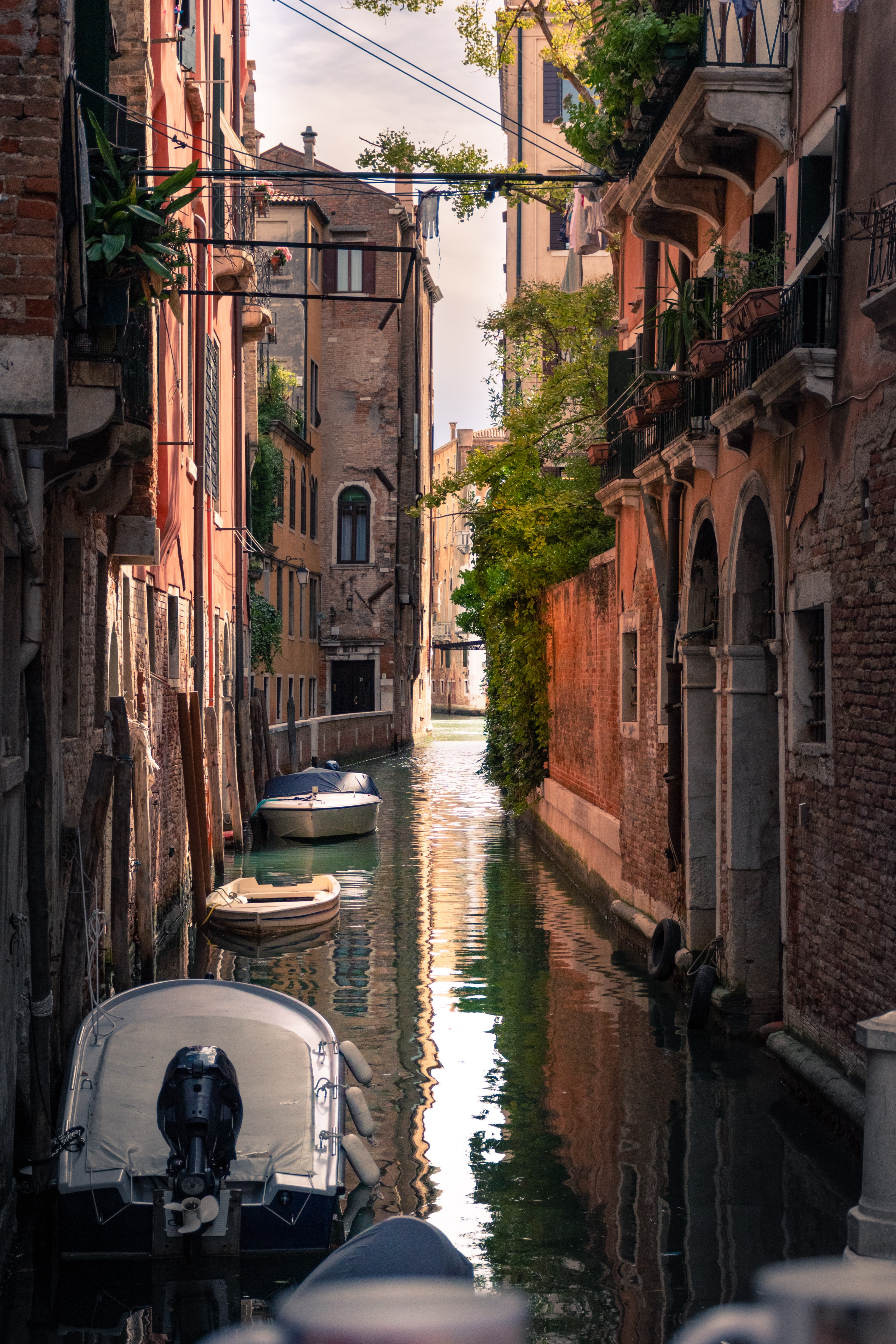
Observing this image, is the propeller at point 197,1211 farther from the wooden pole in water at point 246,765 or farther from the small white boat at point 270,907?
the wooden pole in water at point 246,765

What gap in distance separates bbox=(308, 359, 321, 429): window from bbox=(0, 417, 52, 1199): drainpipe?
3158 cm

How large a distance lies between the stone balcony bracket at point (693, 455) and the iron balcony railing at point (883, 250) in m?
3.28

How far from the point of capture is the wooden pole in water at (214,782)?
52.7ft

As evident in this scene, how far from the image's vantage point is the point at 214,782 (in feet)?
54.9

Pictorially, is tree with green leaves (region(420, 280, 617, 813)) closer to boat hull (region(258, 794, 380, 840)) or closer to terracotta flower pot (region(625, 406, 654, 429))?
boat hull (region(258, 794, 380, 840))

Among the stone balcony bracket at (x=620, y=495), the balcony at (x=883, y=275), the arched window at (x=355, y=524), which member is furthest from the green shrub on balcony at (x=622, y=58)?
the arched window at (x=355, y=524)

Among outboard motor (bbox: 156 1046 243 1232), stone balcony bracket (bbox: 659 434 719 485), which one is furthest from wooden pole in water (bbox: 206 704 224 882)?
outboard motor (bbox: 156 1046 243 1232)

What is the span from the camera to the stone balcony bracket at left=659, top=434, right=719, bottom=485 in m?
9.48

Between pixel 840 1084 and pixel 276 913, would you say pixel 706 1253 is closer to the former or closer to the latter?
pixel 840 1084

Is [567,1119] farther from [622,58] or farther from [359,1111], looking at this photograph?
[622,58]

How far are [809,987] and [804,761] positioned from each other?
44.0 inches

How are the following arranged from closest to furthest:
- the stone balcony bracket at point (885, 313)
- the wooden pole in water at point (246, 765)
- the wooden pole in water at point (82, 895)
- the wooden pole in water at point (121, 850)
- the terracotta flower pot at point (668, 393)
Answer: the stone balcony bracket at point (885, 313) < the wooden pole in water at point (82, 895) < the wooden pole in water at point (121, 850) < the terracotta flower pot at point (668, 393) < the wooden pole in water at point (246, 765)

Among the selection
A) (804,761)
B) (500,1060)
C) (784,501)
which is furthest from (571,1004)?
(784,501)

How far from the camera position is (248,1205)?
5.43 metres
